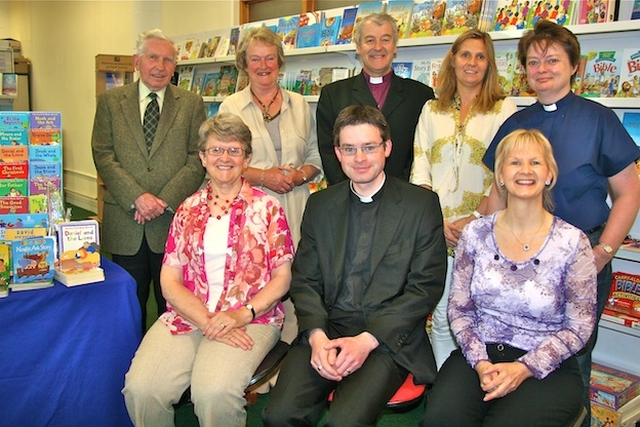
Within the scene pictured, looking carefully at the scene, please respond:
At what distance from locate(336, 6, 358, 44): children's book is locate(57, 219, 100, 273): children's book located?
2.66 metres

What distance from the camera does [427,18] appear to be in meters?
3.72

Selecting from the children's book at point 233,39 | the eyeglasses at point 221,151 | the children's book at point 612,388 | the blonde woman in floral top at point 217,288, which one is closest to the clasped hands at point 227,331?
the blonde woman in floral top at point 217,288

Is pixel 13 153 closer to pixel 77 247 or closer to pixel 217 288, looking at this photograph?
pixel 77 247

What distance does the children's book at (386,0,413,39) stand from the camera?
12.6ft

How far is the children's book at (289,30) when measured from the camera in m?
4.76

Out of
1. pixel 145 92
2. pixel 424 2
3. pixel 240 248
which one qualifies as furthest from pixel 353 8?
pixel 240 248

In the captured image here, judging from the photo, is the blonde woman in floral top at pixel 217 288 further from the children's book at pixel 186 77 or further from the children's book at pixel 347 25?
the children's book at pixel 186 77

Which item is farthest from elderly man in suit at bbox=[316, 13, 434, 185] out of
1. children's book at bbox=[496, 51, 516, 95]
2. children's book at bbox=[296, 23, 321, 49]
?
children's book at bbox=[296, 23, 321, 49]

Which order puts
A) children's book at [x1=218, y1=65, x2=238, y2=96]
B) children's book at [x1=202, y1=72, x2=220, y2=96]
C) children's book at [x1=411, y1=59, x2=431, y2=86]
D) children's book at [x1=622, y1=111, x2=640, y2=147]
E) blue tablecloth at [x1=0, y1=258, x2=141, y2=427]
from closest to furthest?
blue tablecloth at [x1=0, y1=258, x2=141, y2=427]
children's book at [x1=622, y1=111, x2=640, y2=147]
children's book at [x1=411, y1=59, x2=431, y2=86]
children's book at [x1=218, y1=65, x2=238, y2=96]
children's book at [x1=202, y1=72, x2=220, y2=96]

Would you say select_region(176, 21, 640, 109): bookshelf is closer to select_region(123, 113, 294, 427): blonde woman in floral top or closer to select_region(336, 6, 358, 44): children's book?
Answer: select_region(336, 6, 358, 44): children's book

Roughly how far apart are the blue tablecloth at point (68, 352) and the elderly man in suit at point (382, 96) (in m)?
1.32

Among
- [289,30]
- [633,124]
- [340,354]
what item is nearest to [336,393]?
[340,354]

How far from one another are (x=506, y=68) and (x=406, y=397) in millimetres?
2226

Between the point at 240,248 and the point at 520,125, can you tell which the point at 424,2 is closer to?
the point at 520,125
